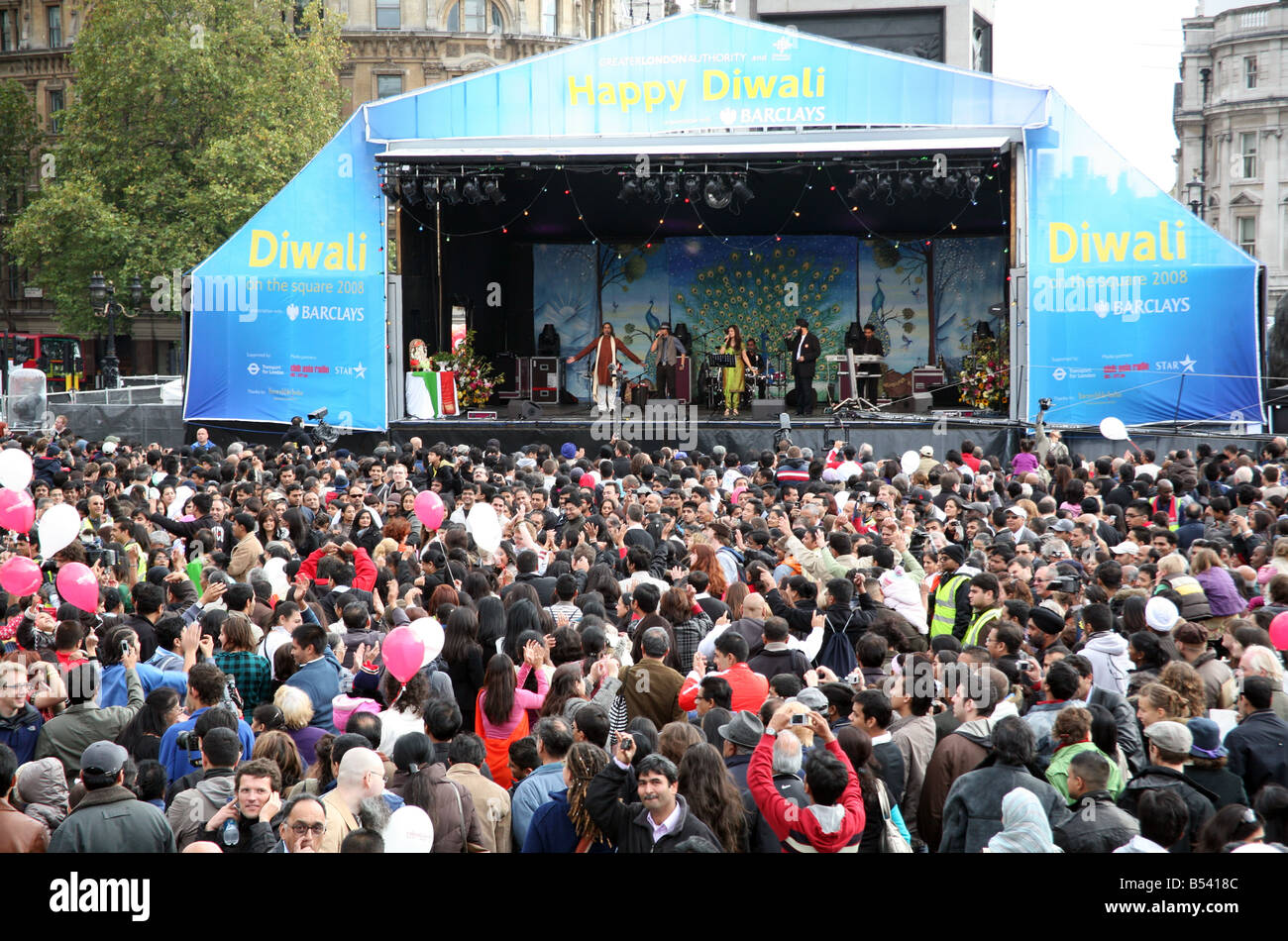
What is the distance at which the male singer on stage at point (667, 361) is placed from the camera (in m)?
23.1

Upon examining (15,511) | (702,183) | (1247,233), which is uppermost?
(1247,233)

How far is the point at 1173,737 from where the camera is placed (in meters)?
5.15

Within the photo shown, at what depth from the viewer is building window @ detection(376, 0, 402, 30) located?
4709cm

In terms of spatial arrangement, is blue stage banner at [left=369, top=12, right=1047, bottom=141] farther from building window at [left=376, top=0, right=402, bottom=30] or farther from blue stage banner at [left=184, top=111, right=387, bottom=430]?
building window at [left=376, top=0, right=402, bottom=30]

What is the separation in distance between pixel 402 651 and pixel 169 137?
34.7m

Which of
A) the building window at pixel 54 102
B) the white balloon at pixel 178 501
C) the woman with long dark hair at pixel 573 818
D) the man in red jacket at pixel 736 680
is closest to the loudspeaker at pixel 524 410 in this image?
the white balloon at pixel 178 501

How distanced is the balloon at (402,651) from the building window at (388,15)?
45.0 meters

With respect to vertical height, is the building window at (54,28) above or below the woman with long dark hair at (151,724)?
above

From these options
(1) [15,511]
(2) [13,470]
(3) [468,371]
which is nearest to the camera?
(1) [15,511]

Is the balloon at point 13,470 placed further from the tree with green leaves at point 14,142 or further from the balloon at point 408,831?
the tree with green leaves at point 14,142

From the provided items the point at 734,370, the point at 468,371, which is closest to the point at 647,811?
the point at 468,371

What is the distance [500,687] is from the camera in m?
6.12

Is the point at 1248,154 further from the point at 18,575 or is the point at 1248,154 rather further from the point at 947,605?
the point at 18,575

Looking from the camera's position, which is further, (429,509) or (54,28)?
(54,28)
